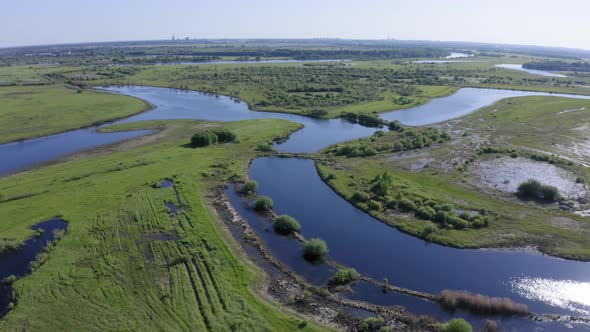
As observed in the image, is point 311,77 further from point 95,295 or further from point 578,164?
point 95,295

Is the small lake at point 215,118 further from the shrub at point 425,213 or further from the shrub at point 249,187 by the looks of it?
the shrub at point 425,213

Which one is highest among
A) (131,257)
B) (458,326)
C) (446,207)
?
(446,207)

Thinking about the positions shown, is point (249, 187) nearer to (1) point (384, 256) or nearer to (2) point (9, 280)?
(1) point (384, 256)

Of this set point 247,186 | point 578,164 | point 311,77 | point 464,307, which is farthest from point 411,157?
point 311,77

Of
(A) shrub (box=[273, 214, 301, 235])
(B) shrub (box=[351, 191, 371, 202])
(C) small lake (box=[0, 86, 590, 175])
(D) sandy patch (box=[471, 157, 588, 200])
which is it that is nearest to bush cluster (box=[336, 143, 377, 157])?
(C) small lake (box=[0, 86, 590, 175])

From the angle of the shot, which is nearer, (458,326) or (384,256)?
(458,326)

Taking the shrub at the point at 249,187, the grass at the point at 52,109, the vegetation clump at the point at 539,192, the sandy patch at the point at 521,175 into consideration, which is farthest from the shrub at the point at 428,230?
the grass at the point at 52,109

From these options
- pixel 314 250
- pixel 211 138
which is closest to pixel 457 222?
pixel 314 250

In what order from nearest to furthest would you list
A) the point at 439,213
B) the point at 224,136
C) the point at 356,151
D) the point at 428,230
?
1. the point at 428,230
2. the point at 439,213
3. the point at 356,151
4. the point at 224,136

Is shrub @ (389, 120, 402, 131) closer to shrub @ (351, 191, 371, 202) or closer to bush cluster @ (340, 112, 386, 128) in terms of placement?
bush cluster @ (340, 112, 386, 128)
